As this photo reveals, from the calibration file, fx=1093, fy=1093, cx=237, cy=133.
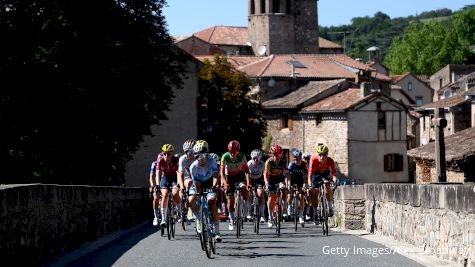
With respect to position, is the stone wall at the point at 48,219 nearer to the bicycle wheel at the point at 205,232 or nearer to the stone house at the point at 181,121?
the bicycle wheel at the point at 205,232

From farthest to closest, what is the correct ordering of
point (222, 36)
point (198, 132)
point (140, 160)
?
1. point (222, 36)
2. point (198, 132)
3. point (140, 160)

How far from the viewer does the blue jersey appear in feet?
57.1

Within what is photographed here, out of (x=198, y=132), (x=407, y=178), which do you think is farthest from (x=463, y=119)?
(x=198, y=132)

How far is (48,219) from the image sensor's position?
1501cm

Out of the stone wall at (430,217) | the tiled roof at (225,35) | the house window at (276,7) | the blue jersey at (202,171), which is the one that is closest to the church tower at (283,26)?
the house window at (276,7)

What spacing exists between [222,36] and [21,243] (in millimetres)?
145351

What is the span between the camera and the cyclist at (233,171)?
20406mm

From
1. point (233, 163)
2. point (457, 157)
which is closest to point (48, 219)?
point (233, 163)

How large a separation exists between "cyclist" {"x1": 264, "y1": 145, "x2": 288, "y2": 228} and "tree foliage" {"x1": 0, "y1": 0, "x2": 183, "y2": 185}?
59.0 feet

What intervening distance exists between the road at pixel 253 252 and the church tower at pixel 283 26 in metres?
126

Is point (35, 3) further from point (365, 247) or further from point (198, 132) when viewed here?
point (198, 132)

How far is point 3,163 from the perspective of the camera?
130 ft

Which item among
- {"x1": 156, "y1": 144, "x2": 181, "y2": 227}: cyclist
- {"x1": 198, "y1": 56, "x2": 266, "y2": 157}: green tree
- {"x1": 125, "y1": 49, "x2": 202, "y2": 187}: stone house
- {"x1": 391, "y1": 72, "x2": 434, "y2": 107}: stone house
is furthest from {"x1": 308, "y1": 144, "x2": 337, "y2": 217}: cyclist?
{"x1": 391, "y1": 72, "x2": 434, "y2": 107}: stone house

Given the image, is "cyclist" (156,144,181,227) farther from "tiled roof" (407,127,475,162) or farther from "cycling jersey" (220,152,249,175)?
"tiled roof" (407,127,475,162)
